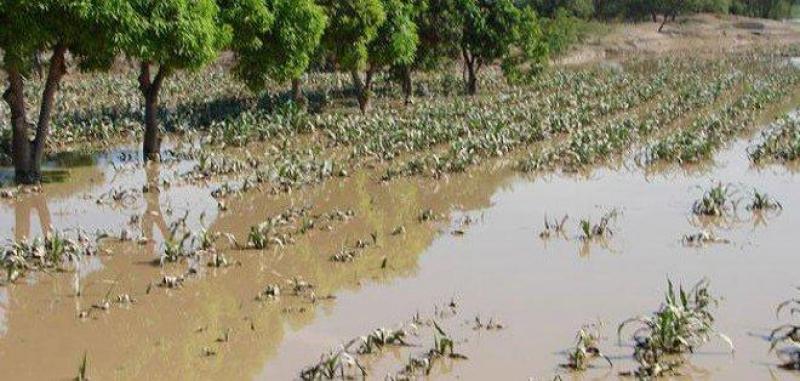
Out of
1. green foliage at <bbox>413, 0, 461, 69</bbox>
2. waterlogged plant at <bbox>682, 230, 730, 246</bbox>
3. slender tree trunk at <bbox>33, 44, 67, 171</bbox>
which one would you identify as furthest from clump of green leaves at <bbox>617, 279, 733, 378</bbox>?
green foliage at <bbox>413, 0, 461, 69</bbox>

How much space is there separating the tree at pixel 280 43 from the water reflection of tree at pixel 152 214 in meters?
4.90

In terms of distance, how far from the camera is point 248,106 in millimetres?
27547

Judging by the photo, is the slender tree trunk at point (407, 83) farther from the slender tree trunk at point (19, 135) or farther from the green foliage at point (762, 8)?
the green foliage at point (762, 8)

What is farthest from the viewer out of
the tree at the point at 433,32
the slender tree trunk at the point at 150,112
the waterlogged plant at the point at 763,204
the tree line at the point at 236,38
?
the tree at the point at 433,32

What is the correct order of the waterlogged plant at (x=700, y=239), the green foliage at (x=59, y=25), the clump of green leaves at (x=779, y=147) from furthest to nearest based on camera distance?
1. the clump of green leaves at (x=779, y=147)
2. the green foliage at (x=59, y=25)
3. the waterlogged plant at (x=700, y=239)

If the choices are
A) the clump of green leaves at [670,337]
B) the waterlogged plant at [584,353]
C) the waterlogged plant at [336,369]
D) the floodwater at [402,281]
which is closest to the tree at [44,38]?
the floodwater at [402,281]

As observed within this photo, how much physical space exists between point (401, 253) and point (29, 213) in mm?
6245

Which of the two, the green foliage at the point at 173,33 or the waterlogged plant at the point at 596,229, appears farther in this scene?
the green foliage at the point at 173,33

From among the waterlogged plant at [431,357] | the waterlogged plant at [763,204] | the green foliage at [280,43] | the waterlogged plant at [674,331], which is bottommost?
the waterlogged plant at [431,357]

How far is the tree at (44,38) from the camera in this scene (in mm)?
15281

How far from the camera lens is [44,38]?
15648 mm

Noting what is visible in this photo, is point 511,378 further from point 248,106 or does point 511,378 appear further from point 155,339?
point 248,106

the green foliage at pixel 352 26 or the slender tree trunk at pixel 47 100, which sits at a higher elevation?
the green foliage at pixel 352 26

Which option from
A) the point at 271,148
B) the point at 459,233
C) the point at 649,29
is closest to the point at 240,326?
the point at 459,233
